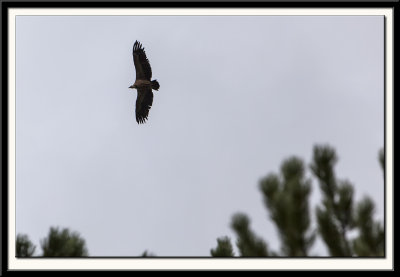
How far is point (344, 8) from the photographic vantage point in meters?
4.38

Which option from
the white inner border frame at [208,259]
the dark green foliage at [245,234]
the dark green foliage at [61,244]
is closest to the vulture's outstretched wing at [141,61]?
the white inner border frame at [208,259]

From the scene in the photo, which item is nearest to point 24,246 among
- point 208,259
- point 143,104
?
point 208,259

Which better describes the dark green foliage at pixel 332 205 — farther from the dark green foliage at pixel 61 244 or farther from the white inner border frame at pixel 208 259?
the dark green foliage at pixel 61 244

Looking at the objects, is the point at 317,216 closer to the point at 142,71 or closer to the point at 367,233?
the point at 367,233

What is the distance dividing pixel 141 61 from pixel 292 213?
35.5 ft

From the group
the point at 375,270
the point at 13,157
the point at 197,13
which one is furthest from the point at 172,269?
the point at 197,13

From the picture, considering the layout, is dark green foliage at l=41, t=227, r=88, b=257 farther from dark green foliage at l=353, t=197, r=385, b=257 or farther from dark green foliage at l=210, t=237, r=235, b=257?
dark green foliage at l=353, t=197, r=385, b=257

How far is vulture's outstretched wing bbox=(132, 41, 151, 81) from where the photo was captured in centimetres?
1399

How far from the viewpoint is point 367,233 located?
4.26 metres

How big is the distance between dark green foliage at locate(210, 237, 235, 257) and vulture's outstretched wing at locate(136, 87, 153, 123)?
969cm

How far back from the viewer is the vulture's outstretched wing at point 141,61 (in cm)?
1399

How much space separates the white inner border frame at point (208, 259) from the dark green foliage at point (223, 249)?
1505mm
